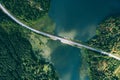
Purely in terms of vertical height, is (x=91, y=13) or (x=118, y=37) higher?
(x=91, y=13)

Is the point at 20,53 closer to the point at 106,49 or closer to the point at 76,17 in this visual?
the point at 76,17

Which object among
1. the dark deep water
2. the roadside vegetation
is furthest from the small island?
the roadside vegetation

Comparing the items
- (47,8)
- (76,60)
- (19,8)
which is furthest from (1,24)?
(76,60)

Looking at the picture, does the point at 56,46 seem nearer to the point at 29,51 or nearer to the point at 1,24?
the point at 29,51

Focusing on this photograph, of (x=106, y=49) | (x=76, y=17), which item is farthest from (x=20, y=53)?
(x=106, y=49)

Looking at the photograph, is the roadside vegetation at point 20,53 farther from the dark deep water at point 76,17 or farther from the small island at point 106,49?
the small island at point 106,49

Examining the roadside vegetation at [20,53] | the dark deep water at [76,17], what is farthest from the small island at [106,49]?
the roadside vegetation at [20,53]
